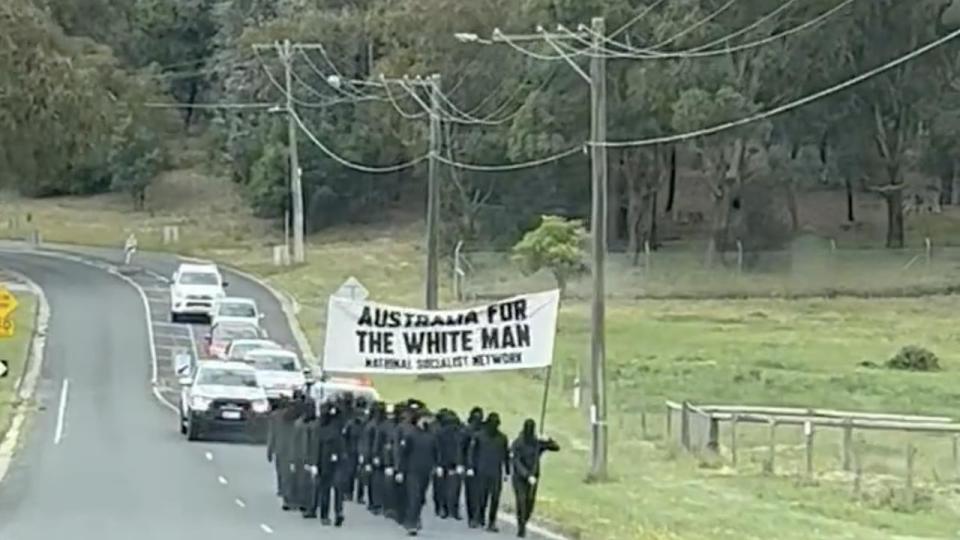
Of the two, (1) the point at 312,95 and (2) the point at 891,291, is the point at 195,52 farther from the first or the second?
(2) the point at 891,291

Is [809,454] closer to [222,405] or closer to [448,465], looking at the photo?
[448,465]

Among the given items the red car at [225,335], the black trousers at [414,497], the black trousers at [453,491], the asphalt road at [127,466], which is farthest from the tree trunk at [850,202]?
the black trousers at [414,497]

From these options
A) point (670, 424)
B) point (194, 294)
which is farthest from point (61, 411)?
point (194, 294)

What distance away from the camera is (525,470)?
27.4m

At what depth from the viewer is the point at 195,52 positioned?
12662cm

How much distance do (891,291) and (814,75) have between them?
8742 millimetres

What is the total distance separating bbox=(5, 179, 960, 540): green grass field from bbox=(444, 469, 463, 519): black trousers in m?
1.13

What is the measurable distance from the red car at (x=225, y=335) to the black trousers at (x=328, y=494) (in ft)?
79.8

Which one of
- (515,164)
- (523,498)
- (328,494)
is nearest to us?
(523,498)

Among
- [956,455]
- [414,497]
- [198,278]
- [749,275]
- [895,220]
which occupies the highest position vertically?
[895,220]

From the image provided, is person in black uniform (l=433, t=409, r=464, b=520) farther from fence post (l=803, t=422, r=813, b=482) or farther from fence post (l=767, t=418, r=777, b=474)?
fence post (l=767, t=418, r=777, b=474)

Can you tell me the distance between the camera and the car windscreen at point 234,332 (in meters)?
55.6

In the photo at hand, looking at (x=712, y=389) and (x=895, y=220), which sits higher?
(x=895, y=220)

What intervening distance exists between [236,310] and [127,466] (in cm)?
2430
